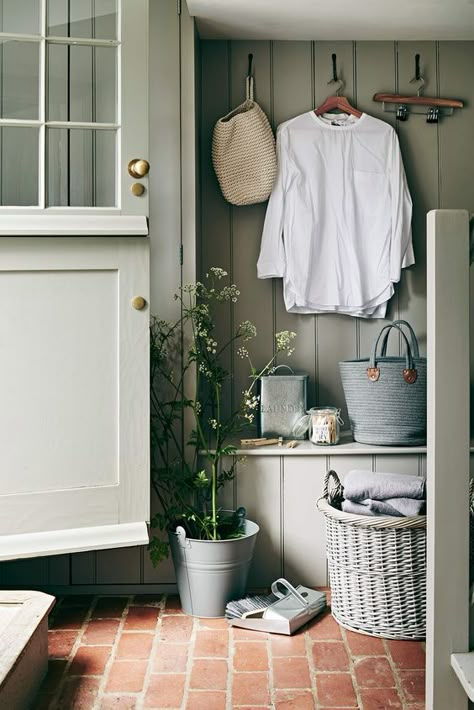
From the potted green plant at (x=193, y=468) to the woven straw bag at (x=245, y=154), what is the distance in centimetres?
→ 41

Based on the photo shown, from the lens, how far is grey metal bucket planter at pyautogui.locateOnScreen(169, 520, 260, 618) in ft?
8.45

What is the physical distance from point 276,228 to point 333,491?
3.72 ft

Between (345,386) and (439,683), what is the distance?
54.9 inches

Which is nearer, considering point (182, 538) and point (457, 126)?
point (182, 538)

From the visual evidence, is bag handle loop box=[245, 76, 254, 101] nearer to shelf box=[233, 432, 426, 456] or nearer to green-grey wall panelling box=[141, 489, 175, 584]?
shelf box=[233, 432, 426, 456]

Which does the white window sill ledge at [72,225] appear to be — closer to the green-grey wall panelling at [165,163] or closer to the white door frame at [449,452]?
the green-grey wall panelling at [165,163]

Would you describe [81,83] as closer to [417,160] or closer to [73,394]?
[73,394]

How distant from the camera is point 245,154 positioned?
3.06 m

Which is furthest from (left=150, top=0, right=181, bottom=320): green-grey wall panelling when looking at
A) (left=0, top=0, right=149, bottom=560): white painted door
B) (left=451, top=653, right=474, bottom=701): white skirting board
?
(left=451, top=653, right=474, bottom=701): white skirting board

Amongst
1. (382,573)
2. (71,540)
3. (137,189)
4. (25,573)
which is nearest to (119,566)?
(25,573)

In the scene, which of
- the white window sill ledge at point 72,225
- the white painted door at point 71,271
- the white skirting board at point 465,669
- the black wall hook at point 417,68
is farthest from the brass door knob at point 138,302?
the black wall hook at point 417,68

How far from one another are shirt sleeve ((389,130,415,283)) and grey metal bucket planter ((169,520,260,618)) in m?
1.29

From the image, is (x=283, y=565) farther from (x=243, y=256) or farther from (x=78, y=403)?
(x=243, y=256)

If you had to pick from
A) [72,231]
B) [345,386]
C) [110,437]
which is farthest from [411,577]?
[72,231]
